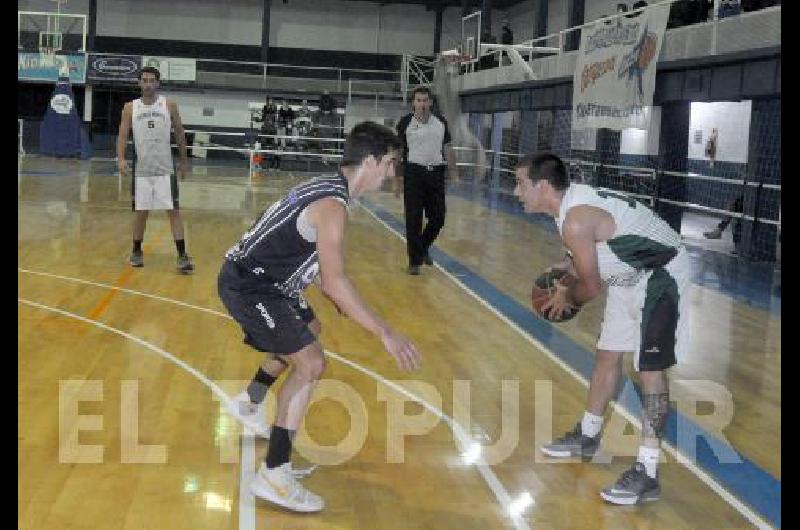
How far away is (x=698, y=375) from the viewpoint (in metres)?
6.46

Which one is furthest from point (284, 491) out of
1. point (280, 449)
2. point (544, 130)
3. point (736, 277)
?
point (544, 130)

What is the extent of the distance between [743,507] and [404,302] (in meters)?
4.73

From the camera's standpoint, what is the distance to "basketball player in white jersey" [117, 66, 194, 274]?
909 centimetres

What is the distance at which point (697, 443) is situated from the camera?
5.01 metres

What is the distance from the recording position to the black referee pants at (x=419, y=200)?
32.7ft

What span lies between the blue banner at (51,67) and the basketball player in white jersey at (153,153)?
854 inches

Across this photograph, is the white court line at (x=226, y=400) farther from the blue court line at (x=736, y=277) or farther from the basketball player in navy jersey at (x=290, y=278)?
the blue court line at (x=736, y=277)

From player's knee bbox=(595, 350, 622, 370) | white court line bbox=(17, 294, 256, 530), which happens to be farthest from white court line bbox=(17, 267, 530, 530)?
player's knee bbox=(595, 350, 622, 370)

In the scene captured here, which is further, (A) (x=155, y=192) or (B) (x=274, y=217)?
(A) (x=155, y=192)

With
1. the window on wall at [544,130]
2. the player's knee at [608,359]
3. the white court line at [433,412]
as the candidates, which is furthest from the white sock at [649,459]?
the window on wall at [544,130]

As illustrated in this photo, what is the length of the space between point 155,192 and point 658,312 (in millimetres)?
6185

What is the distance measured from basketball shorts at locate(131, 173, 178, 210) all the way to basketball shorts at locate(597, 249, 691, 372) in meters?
5.74

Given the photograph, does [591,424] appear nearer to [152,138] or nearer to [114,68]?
[152,138]

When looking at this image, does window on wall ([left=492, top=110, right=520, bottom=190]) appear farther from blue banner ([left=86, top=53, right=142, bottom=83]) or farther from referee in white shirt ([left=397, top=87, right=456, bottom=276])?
referee in white shirt ([left=397, top=87, right=456, bottom=276])
